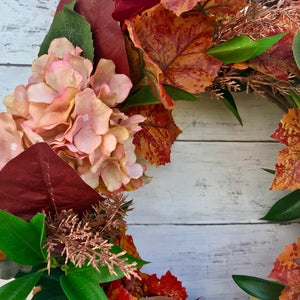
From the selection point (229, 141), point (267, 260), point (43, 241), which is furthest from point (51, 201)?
point (267, 260)

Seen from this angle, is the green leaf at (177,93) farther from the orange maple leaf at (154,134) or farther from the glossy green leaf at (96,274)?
the glossy green leaf at (96,274)

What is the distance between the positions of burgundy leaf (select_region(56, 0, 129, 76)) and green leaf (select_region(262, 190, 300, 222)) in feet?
1.48

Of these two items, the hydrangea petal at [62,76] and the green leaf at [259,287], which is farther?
the green leaf at [259,287]

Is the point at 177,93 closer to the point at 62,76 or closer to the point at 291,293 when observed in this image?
the point at 62,76

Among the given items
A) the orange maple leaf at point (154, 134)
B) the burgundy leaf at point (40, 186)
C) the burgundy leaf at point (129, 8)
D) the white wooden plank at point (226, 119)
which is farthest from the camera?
the white wooden plank at point (226, 119)

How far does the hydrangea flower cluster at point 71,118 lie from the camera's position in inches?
16.5

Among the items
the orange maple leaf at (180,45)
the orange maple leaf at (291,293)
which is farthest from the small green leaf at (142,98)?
the orange maple leaf at (291,293)

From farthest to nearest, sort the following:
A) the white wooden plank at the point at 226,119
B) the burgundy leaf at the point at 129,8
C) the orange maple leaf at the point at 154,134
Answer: the white wooden plank at the point at 226,119 < the orange maple leaf at the point at 154,134 < the burgundy leaf at the point at 129,8

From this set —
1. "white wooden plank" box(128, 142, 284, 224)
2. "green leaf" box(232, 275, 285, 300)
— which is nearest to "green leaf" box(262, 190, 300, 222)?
"white wooden plank" box(128, 142, 284, 224)

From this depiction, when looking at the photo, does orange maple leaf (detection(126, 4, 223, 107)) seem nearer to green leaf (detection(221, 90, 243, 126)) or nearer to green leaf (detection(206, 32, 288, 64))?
green leaf (detection(206, 32, 288, 64))

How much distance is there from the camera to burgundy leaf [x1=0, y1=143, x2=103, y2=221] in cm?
37

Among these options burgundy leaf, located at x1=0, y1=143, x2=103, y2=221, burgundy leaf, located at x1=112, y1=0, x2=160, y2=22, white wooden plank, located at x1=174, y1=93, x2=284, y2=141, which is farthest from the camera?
white wooden plank, located at x1=174, y1=93, x2=284, y2=141

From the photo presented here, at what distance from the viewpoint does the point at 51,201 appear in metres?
0.43

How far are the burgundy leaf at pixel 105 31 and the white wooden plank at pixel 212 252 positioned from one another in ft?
1.20
